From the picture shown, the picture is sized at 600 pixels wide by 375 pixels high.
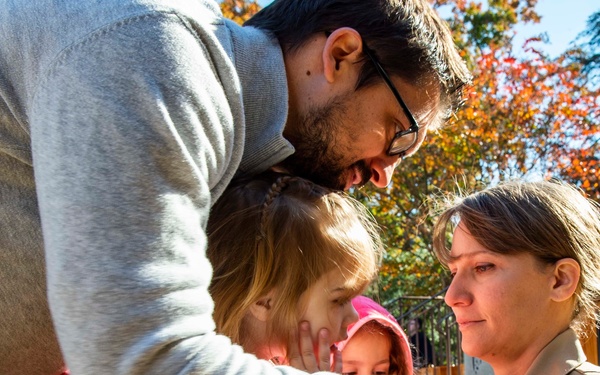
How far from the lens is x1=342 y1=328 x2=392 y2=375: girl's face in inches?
144

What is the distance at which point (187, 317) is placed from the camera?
41.0 inches

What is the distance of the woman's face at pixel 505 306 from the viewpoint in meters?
2.67

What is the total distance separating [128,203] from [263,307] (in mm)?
1089

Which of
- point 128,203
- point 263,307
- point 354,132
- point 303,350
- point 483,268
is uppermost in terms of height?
A: point 354,132

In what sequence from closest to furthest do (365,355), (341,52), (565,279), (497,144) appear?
(341,52) → (565,279) → (365,355) → (497,144)

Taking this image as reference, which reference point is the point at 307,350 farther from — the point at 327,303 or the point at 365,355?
the point at 365,355

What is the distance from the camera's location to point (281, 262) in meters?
2.04

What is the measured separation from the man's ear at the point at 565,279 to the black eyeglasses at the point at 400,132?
0.98 metres

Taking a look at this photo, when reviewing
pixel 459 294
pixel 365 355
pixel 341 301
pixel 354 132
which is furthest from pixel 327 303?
pixel 365 355

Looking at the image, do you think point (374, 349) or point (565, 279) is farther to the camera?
point (374, 349)

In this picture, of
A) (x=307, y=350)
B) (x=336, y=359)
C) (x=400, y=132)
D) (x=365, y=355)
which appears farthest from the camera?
(x=365, y=355)

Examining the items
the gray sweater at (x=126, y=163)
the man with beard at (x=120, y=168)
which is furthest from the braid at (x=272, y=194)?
the gray sweater at (x=126, y=163)

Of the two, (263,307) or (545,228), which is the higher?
(545,228)

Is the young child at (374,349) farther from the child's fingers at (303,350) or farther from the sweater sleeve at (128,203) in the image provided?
the sweater sleeve at (128,203)
